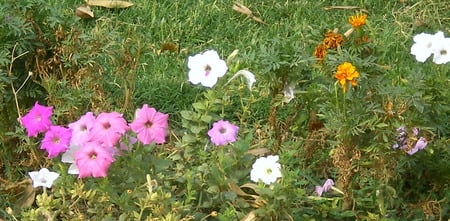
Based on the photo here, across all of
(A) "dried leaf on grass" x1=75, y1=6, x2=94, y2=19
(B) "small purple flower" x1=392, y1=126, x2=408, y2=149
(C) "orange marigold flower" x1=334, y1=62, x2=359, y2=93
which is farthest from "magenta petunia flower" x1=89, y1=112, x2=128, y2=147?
(A) "dried leaf on grass" x1=75, y1=6, x2=94, y2=19

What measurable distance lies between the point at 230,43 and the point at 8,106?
147 cm

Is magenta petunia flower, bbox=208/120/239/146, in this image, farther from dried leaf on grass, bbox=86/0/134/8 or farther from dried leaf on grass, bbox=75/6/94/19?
dried leaf on grass, bbox=86/0/134/8

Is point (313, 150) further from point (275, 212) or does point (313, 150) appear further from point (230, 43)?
point (230, 43)

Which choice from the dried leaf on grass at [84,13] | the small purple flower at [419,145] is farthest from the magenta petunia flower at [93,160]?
the dried leaf on grass at [84,13]

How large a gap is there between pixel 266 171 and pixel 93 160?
51cm

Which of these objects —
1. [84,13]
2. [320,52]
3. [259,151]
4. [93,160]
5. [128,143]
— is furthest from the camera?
[84,13]

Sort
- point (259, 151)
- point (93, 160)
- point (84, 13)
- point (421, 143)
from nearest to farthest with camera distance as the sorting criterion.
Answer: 1. point (93, 160)
2. point (421, 143)
3. point (259, 151)
4. point (84, 13)

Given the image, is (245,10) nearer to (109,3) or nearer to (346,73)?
(109,3)

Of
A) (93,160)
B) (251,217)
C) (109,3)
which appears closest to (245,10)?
(109,3)

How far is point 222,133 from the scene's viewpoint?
9.02 ft

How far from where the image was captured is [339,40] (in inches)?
114

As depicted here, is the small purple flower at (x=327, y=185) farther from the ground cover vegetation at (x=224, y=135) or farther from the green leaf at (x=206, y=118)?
the green leaf at (x=206, y=118)

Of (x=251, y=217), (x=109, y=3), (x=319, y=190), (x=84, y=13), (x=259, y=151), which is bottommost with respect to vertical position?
(x=251, y=217)

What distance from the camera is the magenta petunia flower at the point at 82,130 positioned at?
2576 millimetres
